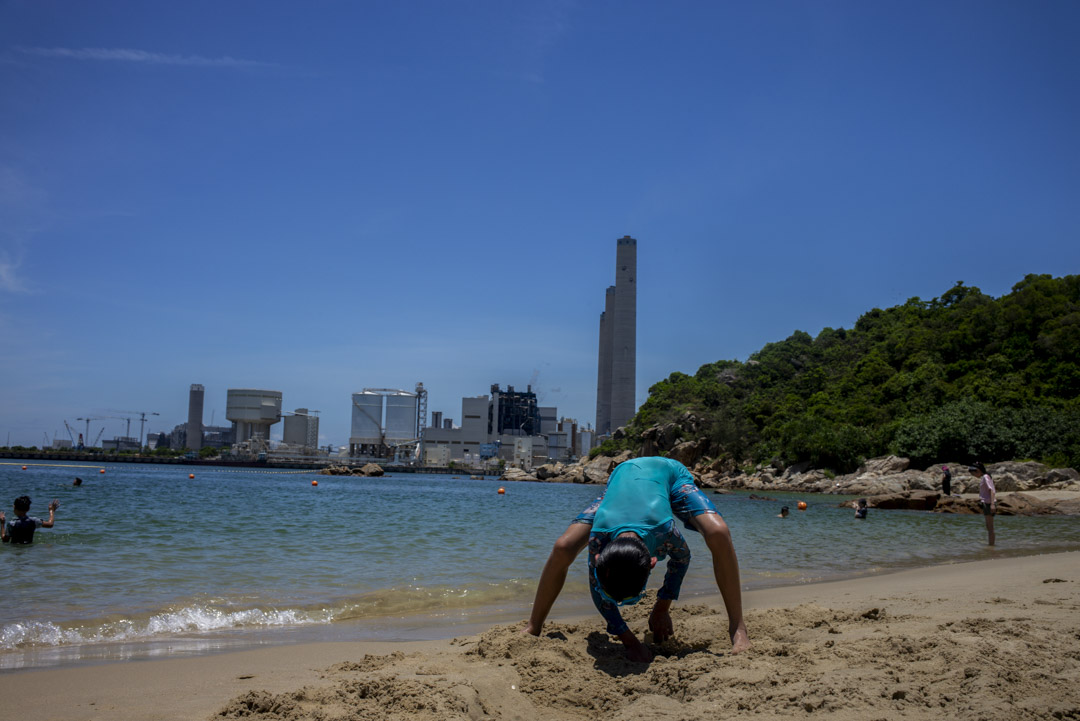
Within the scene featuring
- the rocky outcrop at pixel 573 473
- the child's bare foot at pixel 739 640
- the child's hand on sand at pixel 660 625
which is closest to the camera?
the child's bare foot at pixel 739 640

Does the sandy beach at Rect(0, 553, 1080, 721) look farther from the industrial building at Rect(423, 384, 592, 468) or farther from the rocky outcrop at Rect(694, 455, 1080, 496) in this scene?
the industrial building at Rect(423, 384, 592, 468)

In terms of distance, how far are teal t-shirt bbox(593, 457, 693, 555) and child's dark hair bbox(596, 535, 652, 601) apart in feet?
0.66

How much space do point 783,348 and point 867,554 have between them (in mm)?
76234

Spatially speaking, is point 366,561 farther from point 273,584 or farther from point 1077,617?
point 1077,617

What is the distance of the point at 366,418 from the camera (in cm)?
14488

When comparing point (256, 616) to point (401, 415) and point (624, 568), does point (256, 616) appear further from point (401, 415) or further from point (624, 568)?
point (401, 415)

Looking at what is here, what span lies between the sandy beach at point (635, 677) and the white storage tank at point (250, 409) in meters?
142

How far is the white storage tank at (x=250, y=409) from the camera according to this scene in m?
137

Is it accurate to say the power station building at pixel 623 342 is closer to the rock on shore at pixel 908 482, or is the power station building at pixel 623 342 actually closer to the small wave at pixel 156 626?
the rock on shore at pixel 908 482

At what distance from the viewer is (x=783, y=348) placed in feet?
274

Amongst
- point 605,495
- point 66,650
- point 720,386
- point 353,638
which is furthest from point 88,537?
point 720,386

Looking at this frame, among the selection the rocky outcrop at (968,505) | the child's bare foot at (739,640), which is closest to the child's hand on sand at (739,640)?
the child's bare foot at (739,640)

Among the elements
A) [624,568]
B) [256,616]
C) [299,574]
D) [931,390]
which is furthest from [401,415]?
[624,568]

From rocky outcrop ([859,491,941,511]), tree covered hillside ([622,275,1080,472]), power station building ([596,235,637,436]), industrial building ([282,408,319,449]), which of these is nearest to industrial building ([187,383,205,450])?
industrial building ([282,408,319,449])
